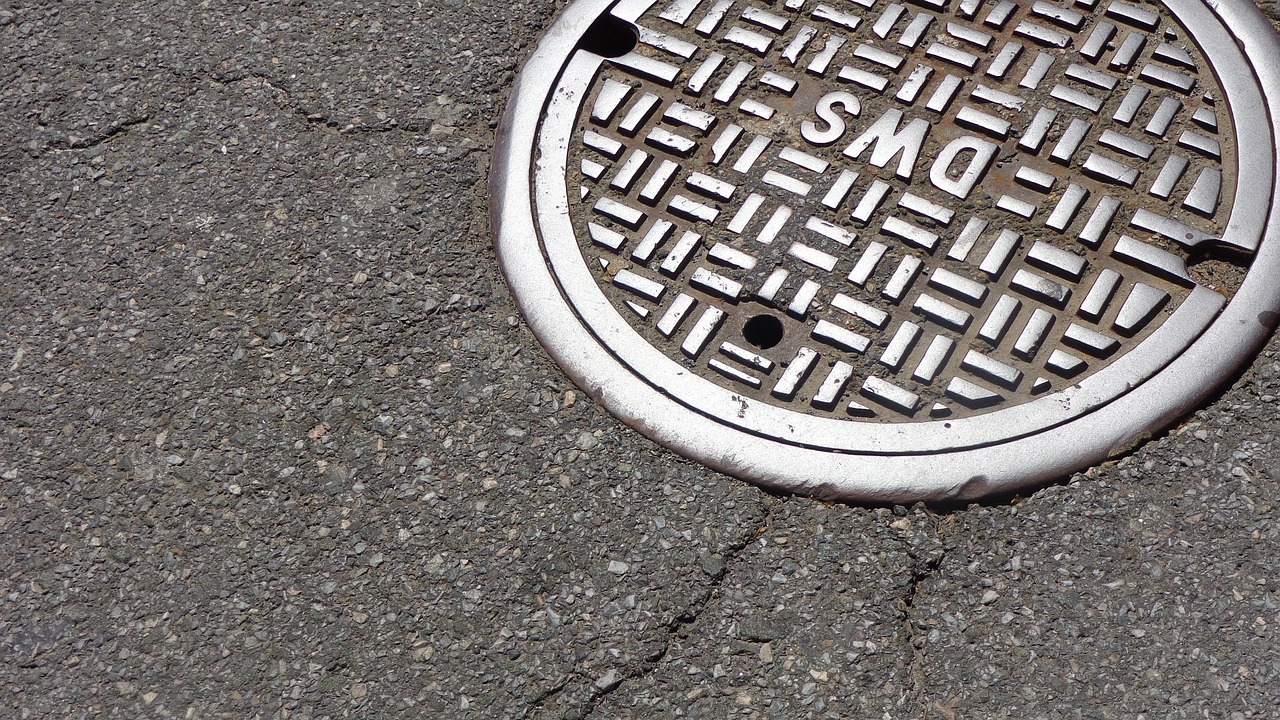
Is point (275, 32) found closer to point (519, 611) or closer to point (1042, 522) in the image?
point (519, 611)

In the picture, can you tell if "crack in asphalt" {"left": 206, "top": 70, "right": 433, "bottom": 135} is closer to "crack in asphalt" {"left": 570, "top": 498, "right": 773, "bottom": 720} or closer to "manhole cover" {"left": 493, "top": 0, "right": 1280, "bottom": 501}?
"manhole cover" {"left": 493, "top": 0, "right": 1280, "bottom": 501}

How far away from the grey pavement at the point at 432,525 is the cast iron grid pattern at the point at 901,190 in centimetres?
19

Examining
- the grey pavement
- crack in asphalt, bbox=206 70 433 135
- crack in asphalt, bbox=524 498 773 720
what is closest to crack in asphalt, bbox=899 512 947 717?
the grey pavement

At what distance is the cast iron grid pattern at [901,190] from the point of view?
1703mm

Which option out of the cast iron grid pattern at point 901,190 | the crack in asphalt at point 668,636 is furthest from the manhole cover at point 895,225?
the crack in asphalt at point 668,636

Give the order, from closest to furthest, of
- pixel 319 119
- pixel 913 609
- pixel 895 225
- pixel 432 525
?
pixel 913 609 → pixel 432 525 → pixel 895 225 → pixel 319 119

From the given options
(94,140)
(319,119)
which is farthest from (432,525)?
(94,140)

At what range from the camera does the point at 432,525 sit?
1.62m

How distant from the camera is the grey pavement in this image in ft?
4.83

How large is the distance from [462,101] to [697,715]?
3.94 feet

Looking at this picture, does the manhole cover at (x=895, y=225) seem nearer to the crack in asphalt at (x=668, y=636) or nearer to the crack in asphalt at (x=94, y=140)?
the crack in asphalt at (x=668, y=636)

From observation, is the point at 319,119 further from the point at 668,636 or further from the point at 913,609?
the point at 913,609

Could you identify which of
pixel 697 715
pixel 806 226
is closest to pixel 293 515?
pixel 697 715

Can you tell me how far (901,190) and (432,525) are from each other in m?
0.94
